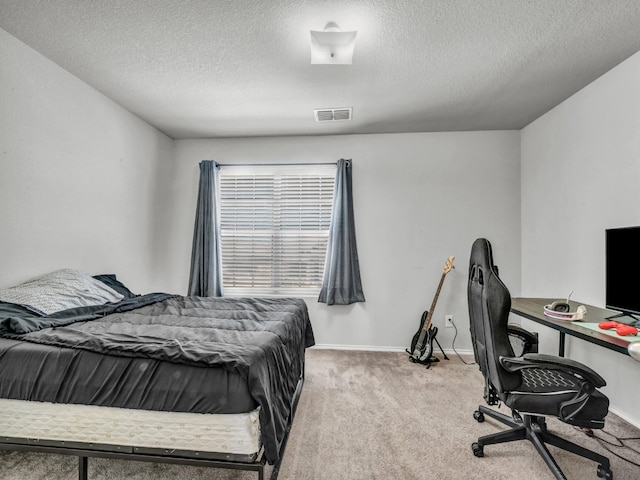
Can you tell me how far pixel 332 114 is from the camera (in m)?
3.13

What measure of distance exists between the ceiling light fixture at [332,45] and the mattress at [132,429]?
78.2 inches

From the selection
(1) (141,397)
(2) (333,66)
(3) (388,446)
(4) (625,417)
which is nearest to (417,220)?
(2) (333,66)

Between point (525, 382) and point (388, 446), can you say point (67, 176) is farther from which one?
point (525, 382)

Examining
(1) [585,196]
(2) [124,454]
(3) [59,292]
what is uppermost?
(1) [585,196]

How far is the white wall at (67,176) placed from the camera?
6.75 feet

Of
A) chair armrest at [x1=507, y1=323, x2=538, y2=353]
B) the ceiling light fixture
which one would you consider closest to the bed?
chair armrest at [x1=507, y1=323, x2=538, y2=353]

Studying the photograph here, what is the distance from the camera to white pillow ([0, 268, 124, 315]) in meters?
1.91

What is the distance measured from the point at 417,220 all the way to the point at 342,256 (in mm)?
953

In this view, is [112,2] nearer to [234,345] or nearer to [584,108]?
[234,345]

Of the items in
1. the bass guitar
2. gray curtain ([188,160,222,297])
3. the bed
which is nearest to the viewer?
the bed

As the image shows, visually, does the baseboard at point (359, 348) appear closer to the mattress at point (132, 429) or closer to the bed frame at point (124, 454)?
the bed frame at point (124, 454)

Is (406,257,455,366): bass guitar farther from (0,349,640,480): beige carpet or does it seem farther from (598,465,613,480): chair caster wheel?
Result: (598,465,613,480): chair caster wheel

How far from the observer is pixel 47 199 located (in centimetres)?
229

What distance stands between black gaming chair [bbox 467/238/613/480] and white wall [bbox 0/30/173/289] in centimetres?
290
